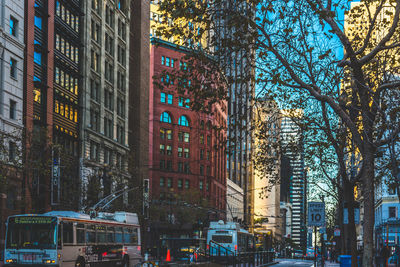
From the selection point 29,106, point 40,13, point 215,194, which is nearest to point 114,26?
point 40,13

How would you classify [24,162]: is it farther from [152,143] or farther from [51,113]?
[152,143]

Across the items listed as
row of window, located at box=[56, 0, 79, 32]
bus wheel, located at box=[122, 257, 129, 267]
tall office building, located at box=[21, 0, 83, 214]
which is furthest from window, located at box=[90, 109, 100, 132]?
bus wheel, located at box=[122, 257, 129, 267]

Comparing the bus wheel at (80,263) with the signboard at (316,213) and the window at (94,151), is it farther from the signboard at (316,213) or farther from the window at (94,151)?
the window at (94,151)

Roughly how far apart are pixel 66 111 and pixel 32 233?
3367 cm

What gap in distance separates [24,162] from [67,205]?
42.0 feet

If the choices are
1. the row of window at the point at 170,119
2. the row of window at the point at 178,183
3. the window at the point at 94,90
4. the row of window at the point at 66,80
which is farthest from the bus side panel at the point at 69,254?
the row of window at the point at 170,119

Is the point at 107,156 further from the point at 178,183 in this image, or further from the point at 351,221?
the point at 178,183

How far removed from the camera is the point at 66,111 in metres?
63.8

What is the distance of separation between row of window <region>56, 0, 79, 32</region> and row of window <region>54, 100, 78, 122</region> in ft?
28.1

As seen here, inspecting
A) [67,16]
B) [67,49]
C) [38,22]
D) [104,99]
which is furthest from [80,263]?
[104,99]

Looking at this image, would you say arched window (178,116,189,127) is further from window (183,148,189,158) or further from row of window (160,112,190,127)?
window (183,148,189,158)

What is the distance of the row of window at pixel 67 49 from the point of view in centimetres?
6247

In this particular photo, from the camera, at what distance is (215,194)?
13375 cm

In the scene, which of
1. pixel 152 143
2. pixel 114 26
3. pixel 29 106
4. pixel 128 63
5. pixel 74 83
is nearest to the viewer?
pixel 29 106
